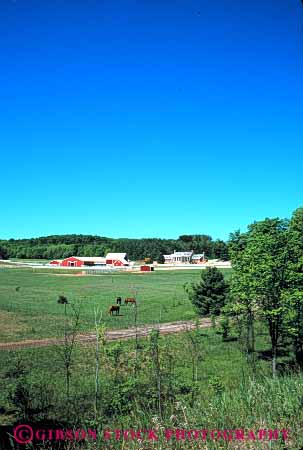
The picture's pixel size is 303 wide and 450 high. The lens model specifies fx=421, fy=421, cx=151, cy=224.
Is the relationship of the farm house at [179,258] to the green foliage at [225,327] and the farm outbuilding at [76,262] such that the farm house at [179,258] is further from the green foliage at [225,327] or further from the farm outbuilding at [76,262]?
the green foliage at [225,327]

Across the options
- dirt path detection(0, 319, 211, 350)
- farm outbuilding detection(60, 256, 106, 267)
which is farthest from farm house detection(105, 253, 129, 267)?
dirt path detection(0, 319, 211, 350)

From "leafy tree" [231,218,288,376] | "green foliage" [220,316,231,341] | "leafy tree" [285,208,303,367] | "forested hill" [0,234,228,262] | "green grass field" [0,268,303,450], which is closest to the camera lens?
"green grass field" [0,268,303,450]

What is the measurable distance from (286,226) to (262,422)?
16289mm

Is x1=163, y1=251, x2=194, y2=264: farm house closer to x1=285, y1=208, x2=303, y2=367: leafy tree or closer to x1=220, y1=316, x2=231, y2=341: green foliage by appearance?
x1=220, y1=316, x2=231, y2=341: green foliage

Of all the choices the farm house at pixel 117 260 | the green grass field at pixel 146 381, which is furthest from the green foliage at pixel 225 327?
the farm house at pixel 117 260

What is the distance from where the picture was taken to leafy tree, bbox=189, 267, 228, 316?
117 ft

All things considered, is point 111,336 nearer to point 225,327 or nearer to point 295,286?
point 225,327

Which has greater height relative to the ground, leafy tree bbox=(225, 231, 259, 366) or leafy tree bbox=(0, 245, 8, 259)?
leafy tree bbox=(0, 245, 8, 259)

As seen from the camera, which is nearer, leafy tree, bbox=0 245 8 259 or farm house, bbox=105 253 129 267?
farm house, bbox=105 253 129 267

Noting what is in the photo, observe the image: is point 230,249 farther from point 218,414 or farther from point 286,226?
point 218,414

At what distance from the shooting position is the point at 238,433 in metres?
4.84

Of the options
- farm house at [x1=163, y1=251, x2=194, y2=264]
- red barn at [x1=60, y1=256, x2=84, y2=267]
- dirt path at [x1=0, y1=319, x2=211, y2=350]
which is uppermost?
farm house at [x1=163, y1=251, x2=194, y2=264]

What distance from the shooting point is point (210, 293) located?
1451 inches

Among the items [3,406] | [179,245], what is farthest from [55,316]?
[179,245]
